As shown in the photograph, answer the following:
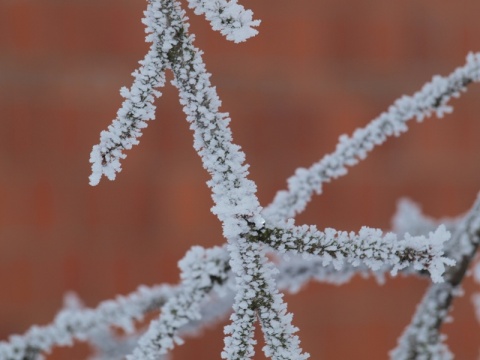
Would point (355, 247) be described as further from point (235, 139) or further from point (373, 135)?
point (235, 139)

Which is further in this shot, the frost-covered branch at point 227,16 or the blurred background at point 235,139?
the blurred background at point 235,139

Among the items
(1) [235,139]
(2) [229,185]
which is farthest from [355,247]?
(1) [235,139]

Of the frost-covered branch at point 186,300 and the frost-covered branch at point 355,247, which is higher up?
the frost-covered branch at point 186,300

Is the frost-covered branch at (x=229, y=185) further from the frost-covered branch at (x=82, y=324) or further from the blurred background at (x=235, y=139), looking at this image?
the blurred background at (x=235, y=139)

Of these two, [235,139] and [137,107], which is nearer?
[137,107]

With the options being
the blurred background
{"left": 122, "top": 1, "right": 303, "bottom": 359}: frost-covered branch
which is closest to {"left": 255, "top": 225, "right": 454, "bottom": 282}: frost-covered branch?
{"left": 122, "top": 1, "right": 303, "bottom": 359}: frost-covered branch

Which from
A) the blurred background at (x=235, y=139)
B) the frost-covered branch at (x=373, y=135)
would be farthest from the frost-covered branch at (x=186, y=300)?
the blurred background at (x=235, y=139)

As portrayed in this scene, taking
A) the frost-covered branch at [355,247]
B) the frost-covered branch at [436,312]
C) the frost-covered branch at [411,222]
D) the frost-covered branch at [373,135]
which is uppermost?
the frost-covered branch at [411,222]
